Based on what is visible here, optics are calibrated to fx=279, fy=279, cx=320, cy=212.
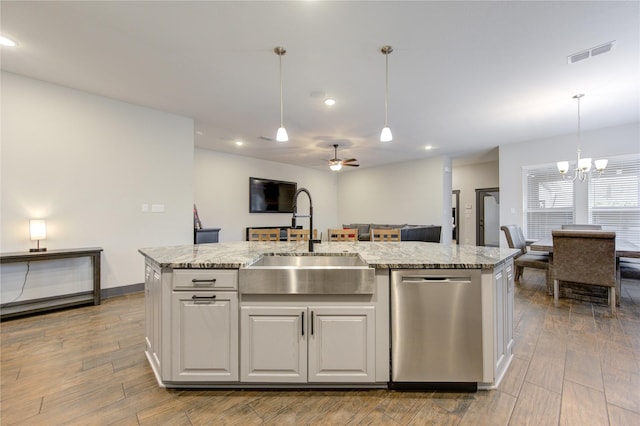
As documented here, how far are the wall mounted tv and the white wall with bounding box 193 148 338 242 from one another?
0.13 meters

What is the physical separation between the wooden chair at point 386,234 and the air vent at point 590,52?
2561mm

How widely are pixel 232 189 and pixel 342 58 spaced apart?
15.9 ft

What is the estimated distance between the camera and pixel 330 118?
172 inches

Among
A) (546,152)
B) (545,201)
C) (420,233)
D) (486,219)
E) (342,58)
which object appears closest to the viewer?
(342,58)

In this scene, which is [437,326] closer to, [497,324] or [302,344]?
[497,324]

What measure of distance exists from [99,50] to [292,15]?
1.91m

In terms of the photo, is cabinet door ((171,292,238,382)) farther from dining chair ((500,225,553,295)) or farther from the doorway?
the doorway

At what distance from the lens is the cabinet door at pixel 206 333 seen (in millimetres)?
1728

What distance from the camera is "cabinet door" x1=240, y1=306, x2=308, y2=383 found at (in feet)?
5.66

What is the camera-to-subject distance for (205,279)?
173 centimetres

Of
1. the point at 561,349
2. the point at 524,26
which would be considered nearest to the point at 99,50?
the point at 524,26

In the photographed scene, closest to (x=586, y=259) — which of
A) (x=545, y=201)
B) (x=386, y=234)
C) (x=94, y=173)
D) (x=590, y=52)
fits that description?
(x=590, y=52)

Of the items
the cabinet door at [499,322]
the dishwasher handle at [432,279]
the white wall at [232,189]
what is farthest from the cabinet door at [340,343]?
the white wall at [232,189]

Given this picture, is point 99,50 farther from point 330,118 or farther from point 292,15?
point 330,118
